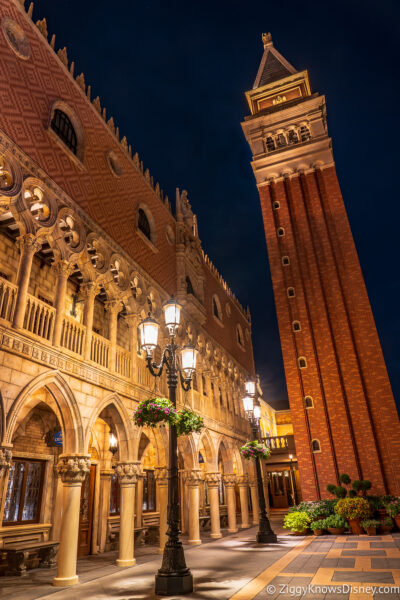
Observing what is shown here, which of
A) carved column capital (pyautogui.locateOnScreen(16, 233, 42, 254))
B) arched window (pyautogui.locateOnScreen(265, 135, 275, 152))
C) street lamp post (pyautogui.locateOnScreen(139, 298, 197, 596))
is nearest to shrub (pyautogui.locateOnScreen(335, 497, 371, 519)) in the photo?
street lamp post (pyautogui.locateOnScreen(139, 298, 197, 596))

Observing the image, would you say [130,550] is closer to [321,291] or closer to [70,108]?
[70,108]

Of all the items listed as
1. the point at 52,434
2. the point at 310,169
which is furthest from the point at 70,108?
the point at 310,169

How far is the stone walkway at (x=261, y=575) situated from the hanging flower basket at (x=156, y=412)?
2.91 meters

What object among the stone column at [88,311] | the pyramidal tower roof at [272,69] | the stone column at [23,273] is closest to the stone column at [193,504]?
the stone column at [88,311]

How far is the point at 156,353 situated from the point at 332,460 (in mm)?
11523

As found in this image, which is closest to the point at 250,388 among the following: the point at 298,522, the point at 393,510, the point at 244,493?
the point at 298,522

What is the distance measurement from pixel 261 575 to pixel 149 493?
1105 cm

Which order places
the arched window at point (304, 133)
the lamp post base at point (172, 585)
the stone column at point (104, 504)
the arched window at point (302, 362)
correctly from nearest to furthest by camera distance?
the lamp post base at point (172, 585)
the stone column at point (104, 504)
the arched window at point (302, 362)
the arched window at point (304, 133)

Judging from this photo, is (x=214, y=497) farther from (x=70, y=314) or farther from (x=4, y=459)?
(x=4, y=459)

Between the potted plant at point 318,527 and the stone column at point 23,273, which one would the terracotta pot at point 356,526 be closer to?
the potted plant at point 318,527

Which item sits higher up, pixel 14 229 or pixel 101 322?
pixel 14 229

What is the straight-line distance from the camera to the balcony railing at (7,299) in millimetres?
8273

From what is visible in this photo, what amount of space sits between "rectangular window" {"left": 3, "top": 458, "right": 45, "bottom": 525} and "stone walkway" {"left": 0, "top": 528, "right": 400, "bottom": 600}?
157 cm

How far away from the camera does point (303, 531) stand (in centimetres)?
1556
